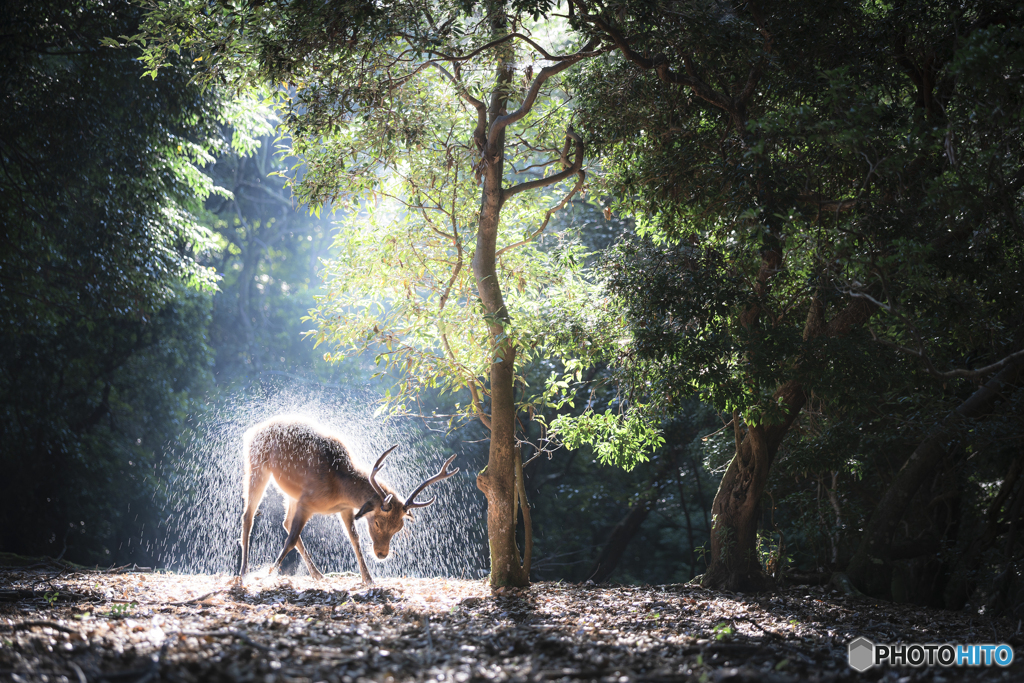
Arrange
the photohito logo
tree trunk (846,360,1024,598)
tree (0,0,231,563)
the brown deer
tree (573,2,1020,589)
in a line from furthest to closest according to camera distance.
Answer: tree (0,0,231,563)
tree trunk (846,360,1024,598)
the brown deer
tree (573,2,1020,589)
the photohito logo

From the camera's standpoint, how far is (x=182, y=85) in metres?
10.2

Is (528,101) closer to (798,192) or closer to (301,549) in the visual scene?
(798,192)

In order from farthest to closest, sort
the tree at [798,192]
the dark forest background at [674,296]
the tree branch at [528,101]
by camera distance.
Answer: the tree branch at [528,101] < the dark forest background at [674,296] < the tree at [798,192]

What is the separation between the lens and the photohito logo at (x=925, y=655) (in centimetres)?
Answer: 366

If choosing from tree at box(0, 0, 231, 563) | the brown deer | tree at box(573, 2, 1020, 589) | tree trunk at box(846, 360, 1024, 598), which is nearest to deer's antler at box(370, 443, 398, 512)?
the brown deer

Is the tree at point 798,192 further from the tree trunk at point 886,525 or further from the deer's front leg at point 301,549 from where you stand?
the deer's front leg at point 301,549

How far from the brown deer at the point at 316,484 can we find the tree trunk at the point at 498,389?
619 mm

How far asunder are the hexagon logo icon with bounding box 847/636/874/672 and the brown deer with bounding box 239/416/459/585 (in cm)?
392

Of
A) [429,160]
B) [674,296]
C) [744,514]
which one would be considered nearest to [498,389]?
[674,296]

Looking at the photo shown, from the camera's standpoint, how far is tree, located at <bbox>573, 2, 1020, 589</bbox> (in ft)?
15.6

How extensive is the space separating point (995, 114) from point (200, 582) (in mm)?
7576

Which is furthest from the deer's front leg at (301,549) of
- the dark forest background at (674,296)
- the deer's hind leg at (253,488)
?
the dark forest background at (674,296)

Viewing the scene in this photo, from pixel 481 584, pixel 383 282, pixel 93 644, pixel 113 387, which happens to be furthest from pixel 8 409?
pixel 93 644

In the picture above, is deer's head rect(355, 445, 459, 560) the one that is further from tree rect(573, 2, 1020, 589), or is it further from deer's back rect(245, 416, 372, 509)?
tree rect(573, 2, 1020, 589)
